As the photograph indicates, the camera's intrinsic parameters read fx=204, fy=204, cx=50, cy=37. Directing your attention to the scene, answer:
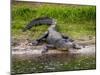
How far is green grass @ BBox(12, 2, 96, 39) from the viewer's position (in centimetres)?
254

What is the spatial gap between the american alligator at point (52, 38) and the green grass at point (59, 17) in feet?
0.16

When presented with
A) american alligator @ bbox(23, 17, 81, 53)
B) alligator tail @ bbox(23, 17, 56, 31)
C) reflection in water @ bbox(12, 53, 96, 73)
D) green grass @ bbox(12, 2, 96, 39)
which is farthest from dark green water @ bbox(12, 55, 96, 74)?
alligator tail @ bbox(23, 17, 56, 31)

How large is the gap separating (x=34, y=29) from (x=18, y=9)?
0.32m

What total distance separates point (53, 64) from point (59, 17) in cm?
63

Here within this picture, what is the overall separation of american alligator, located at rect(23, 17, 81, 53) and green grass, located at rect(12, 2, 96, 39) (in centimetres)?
5

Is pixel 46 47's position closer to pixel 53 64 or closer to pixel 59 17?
pixel 53 64

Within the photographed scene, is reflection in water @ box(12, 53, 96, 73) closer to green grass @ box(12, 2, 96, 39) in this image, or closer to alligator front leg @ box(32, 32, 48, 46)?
alligator front leg @ box(32, 32, 48, 46)

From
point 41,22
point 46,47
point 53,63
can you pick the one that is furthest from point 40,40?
point 53,63

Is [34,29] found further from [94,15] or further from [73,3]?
[94,15]

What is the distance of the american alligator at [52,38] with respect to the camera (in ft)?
8.60

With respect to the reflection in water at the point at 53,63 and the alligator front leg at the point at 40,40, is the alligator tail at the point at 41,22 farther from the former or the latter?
the reflection in water at the point at 53,63

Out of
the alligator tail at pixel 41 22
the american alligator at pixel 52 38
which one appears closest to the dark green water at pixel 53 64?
the american alligator at pixel 52 38

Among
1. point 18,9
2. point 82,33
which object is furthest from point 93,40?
point 18,9

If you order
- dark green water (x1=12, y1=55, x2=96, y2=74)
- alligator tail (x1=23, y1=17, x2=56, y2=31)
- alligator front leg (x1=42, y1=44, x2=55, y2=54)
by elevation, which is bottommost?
dark green water (x1=12, y1=55, x2=96, y2=74)
